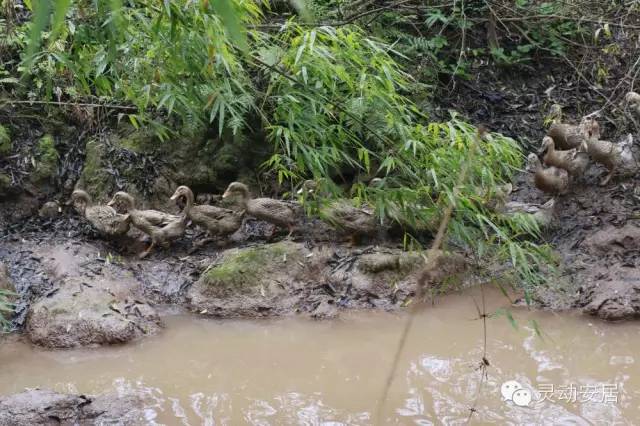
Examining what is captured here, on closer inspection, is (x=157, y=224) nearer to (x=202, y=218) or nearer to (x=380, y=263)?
(x=202, y=218)

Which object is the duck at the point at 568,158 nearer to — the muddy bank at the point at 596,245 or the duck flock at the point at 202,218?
the muddy bank at the point at 596,245

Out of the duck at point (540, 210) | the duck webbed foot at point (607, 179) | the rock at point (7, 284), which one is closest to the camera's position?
the rock at point (7, 284)

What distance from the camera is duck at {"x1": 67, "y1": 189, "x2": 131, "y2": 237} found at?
245 inches

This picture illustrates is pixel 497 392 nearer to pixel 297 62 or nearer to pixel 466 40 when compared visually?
pixel 297 62

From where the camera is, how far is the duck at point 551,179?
6.67 meters

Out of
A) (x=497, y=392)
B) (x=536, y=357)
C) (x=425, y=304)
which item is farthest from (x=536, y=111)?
(x=497, y=392)

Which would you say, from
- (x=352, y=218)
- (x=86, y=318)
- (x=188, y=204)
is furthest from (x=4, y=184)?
(x=352, y=218)

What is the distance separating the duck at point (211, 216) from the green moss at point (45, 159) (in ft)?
5.36

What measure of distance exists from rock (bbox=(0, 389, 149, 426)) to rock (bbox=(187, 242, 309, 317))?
173 centimetres

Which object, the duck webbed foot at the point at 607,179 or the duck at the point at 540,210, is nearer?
the duck at the point at 540,210

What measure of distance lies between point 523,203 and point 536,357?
243 cm

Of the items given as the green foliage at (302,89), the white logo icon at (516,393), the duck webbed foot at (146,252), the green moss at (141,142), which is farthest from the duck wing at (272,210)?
the white logo icon at (516,393)

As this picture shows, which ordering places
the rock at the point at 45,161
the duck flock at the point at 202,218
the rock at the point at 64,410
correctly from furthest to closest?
the rock at the point at 45,161 → the duck flock at the point at 202,218 → the rock at the point at 64,410

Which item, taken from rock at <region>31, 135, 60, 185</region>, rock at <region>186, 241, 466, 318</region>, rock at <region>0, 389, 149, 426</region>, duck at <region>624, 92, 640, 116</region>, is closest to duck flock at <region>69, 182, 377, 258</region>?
rock at <region>186, 241, 466, 318</region>
